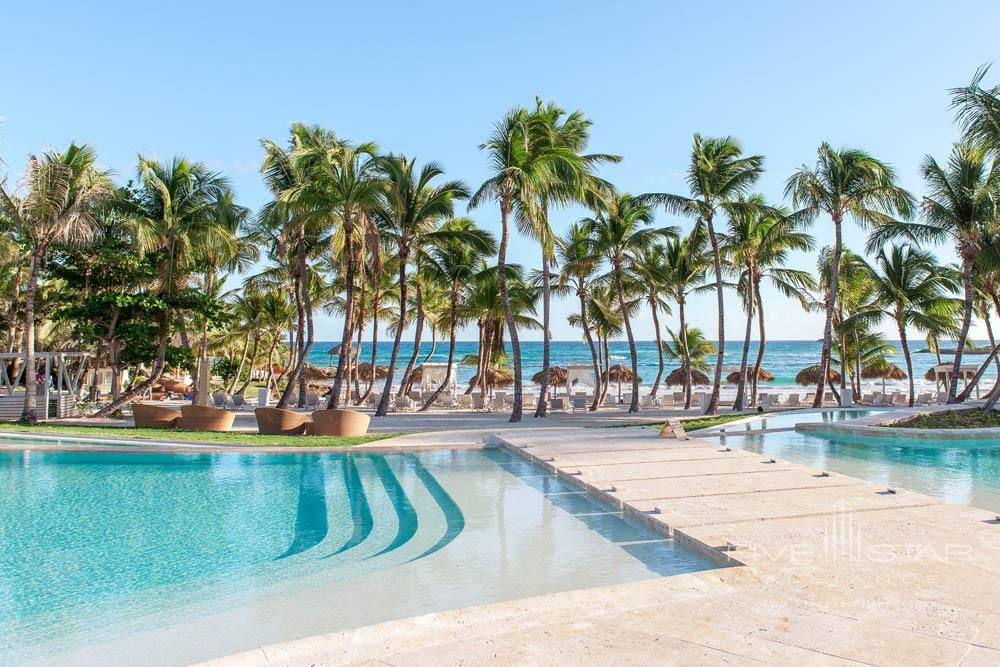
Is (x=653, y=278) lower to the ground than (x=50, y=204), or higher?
lower

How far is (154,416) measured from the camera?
15227mm

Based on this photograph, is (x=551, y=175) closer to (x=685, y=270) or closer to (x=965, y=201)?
(x=685, y=270)

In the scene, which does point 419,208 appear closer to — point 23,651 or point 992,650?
point 23,651

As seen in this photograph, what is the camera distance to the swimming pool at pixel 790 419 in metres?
16.3

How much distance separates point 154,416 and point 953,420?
1890 centimetres

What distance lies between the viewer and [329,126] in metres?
22.2

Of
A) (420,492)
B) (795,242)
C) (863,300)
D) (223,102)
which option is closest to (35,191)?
(223,102)

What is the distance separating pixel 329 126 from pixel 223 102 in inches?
217

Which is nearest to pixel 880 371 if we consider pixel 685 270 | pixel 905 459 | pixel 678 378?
pixel 678 378

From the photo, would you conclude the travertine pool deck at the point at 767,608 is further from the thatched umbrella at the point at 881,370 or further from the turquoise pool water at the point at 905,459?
the thatched umbrella at the point at 881,370

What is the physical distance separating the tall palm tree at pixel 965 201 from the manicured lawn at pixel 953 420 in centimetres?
385

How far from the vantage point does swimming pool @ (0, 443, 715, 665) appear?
14.8 feet

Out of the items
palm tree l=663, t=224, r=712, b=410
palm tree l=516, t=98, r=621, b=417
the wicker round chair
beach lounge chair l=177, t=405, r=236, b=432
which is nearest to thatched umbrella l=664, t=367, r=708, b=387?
palm tree l=663, t=224, r=712, b=410

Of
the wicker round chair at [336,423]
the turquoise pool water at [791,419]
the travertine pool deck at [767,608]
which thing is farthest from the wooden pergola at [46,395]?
the travertine pool deck at [767,608]
